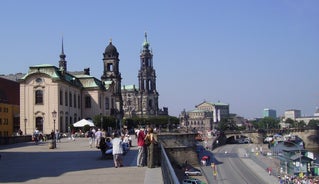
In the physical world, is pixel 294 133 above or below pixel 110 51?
below

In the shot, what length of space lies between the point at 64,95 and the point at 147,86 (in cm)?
9440

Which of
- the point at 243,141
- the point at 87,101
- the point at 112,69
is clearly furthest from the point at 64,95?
the point at 243,141

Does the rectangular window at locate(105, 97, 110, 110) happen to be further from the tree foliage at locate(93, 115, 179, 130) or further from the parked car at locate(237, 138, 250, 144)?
the parked car at locate(237, 138, 250, 144)

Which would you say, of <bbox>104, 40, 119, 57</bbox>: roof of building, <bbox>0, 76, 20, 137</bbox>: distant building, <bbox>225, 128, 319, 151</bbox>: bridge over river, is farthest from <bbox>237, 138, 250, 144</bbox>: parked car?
<bbox>0, 76, 20, 137</bbox>: distant building

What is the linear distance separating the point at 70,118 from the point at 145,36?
3928 inches

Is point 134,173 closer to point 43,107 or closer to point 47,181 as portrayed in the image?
point 47,181

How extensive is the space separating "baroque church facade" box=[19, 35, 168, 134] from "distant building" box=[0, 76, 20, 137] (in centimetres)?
242

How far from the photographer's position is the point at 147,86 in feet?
525

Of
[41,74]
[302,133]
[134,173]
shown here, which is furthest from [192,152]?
[302,133]

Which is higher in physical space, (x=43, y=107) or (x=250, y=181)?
(x=43, y=107)

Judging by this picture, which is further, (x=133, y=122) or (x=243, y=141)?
(x=243, y=141)

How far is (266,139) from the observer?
142000 mm

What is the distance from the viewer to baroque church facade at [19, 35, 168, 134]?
206 feet

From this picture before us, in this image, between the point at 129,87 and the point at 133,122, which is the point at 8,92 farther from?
the point at 129,87
